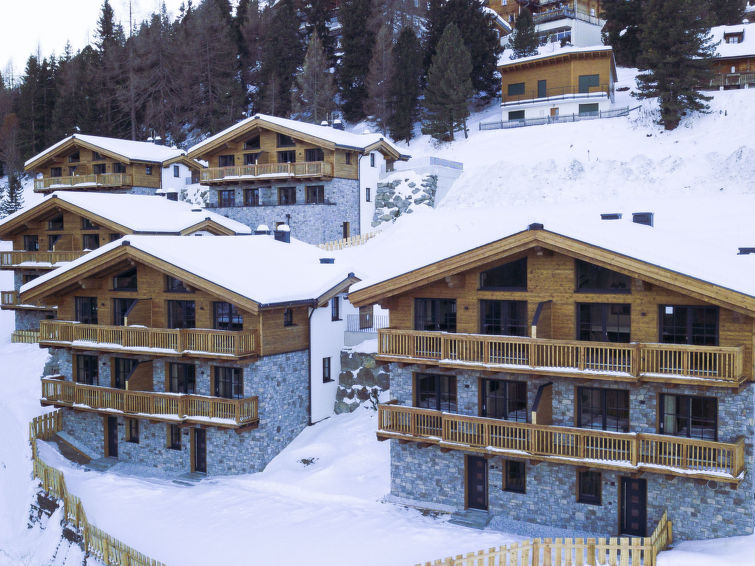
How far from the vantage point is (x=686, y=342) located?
20438mm

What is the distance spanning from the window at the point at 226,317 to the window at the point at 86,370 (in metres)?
7.06

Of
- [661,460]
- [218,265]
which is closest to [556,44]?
[218,265]

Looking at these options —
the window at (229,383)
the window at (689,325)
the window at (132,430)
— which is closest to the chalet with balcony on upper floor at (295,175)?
the window at (132,430)

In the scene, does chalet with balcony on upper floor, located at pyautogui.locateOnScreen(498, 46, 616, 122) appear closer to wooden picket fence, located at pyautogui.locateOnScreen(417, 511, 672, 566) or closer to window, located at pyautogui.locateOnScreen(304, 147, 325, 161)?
window, located at pyautogui.locateOnScreen(304, 147, 325, 161)

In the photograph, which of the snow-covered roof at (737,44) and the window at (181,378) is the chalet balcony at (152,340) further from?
the snow-covered roof at (737,44)

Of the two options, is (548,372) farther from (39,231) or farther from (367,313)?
(39,231)

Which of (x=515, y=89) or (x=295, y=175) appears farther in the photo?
(x=515, y=89)

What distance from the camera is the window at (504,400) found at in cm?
2297

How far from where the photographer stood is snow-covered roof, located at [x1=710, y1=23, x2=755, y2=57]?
61466mm

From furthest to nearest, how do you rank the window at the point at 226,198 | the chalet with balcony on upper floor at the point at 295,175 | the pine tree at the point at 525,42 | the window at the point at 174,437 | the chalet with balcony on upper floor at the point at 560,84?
the pine tree at the point at 525,42
the chalet with balcony on upper floor at the point at 560,84
the window at the point at 226,198
the chalet with balcony on upper floor at the point at 295,175
the window at the point at 174,437

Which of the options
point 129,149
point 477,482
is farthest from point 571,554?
point 129,149

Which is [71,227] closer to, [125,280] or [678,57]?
[125,280]

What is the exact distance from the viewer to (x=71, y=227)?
4456 centimetres

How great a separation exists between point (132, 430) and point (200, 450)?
373 cm
